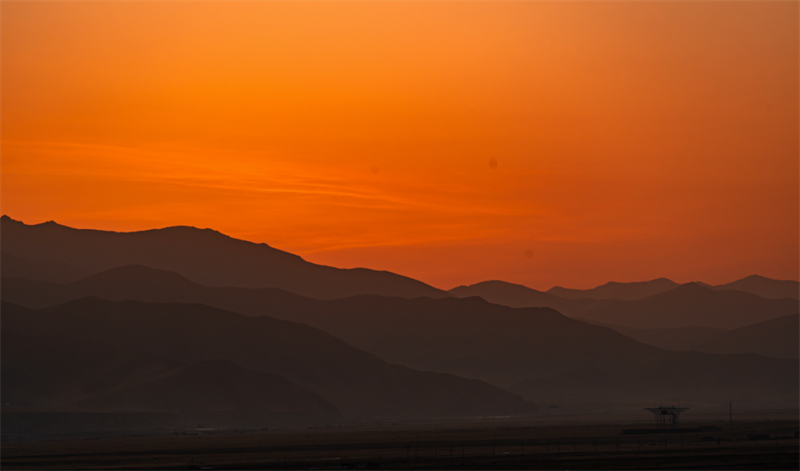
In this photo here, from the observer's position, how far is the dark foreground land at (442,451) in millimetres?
90938

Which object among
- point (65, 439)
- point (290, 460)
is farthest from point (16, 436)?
point (290, 460)

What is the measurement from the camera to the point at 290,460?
100188 millimetres

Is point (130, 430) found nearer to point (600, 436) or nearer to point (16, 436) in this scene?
point (16, 436)

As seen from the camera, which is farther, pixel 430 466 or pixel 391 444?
pixel 391 444

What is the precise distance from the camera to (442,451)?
359ft

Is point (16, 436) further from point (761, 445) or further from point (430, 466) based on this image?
point (761, 445)

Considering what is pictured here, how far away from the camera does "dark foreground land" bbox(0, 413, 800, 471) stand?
298 feet

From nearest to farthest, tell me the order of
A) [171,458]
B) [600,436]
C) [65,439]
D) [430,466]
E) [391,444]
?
[430,466], [171,458], [391,444], [600,436], [65,439]

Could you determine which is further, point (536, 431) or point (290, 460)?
point (536, 431)

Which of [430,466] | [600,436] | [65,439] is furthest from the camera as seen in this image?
[65,439]

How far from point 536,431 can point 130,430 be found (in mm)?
70095

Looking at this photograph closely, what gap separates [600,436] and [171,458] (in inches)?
2214

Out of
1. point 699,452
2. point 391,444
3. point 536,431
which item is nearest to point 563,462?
point 699,452

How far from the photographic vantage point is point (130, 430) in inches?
6924
